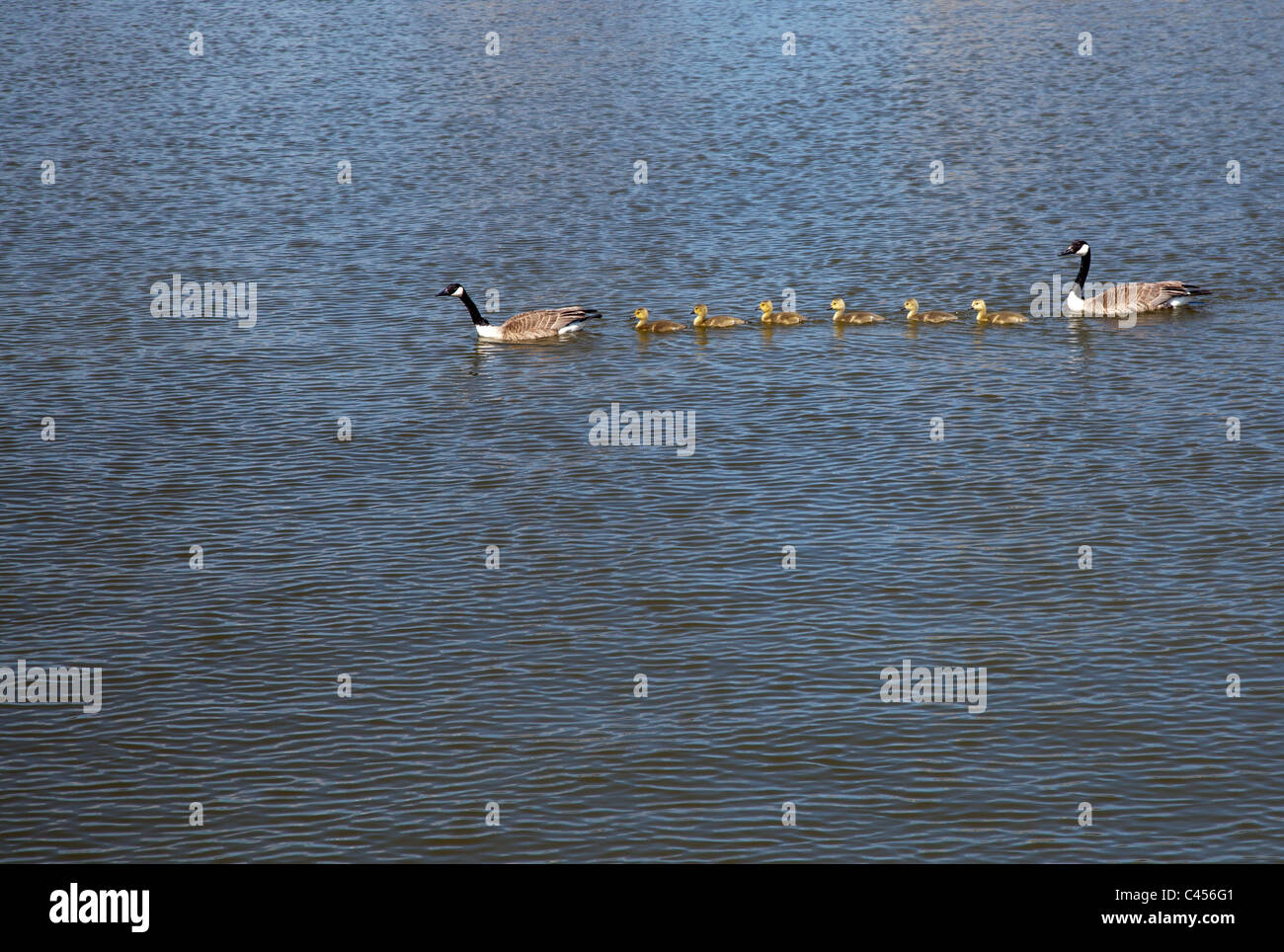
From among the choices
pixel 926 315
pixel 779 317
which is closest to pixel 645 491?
pixel 779 317

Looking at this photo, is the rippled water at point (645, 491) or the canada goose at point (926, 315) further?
the canada goose at point (926, 315)

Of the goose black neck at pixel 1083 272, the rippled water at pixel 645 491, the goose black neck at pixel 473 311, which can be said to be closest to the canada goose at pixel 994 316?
the rippled water at pixel 645 491

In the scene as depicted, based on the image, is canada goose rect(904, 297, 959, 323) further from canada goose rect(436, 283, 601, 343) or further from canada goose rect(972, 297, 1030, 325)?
canada goose rect(436, 283, 601, 343)

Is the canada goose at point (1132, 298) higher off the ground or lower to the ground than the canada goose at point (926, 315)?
higher

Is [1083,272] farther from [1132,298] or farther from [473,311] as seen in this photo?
[473,311]

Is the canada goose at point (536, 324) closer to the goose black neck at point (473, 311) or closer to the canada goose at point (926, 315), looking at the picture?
the goose black neck at point (473, 311)

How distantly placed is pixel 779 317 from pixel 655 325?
233 cm

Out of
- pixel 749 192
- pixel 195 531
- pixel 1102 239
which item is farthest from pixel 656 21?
pixel 195 531

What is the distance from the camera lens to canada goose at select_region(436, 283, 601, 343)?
3105 cm

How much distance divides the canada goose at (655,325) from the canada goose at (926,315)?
4.20 metres

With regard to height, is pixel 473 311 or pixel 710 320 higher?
pixel 473 311

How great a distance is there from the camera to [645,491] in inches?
955

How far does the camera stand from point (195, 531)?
23.2 m

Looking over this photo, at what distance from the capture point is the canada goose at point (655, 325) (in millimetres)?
30922
